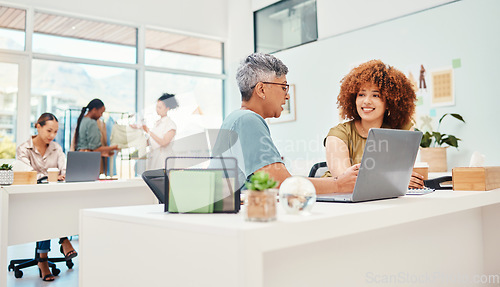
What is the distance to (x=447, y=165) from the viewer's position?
4.02 m

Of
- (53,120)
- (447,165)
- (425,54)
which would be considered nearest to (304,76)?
(425,54)

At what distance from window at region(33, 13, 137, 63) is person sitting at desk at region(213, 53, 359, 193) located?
4.56 m

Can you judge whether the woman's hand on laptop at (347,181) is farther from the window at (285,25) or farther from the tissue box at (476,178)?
the window at (285,25)

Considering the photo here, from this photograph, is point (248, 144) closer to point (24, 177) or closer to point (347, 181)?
point (347, 181)

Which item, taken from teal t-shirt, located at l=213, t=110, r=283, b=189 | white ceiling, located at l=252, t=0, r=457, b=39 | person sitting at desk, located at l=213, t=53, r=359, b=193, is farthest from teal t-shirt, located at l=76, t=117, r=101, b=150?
teal t-shirt, located at l=213, t=110, r=283, b=189

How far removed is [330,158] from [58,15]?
4.84 m

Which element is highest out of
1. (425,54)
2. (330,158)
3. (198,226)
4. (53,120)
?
(425,54)

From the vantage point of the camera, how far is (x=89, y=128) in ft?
16.3

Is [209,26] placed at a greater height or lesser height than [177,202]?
greater

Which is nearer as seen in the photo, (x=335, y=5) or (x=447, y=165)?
(x=447, y=165)

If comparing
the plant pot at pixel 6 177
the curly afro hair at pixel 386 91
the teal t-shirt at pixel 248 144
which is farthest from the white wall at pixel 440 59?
the plant pot at pixel 6 177

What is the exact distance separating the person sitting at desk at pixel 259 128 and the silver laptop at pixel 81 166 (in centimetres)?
185

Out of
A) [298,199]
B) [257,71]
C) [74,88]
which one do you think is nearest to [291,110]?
[74,88]

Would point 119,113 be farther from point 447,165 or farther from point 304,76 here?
point 447,165
